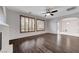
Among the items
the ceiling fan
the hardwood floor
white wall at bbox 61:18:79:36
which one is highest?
the ceiling fan

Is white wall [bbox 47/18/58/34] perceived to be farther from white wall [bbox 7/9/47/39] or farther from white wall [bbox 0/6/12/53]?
white wall [bbox 0/6/12/53]

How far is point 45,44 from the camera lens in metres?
1.35

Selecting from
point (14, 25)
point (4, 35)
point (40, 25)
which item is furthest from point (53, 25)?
point (4, 35)

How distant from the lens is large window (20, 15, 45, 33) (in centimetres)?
132

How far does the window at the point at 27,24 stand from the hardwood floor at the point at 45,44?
14 cm

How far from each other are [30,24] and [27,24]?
53 mm

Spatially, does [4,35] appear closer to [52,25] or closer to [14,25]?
[14,25]

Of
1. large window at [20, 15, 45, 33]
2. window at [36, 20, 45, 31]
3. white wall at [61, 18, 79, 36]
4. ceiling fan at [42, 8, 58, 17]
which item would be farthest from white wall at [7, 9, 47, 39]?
white wall at [61, 18, 79, 36]

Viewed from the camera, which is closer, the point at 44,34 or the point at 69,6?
the point at 69,6
